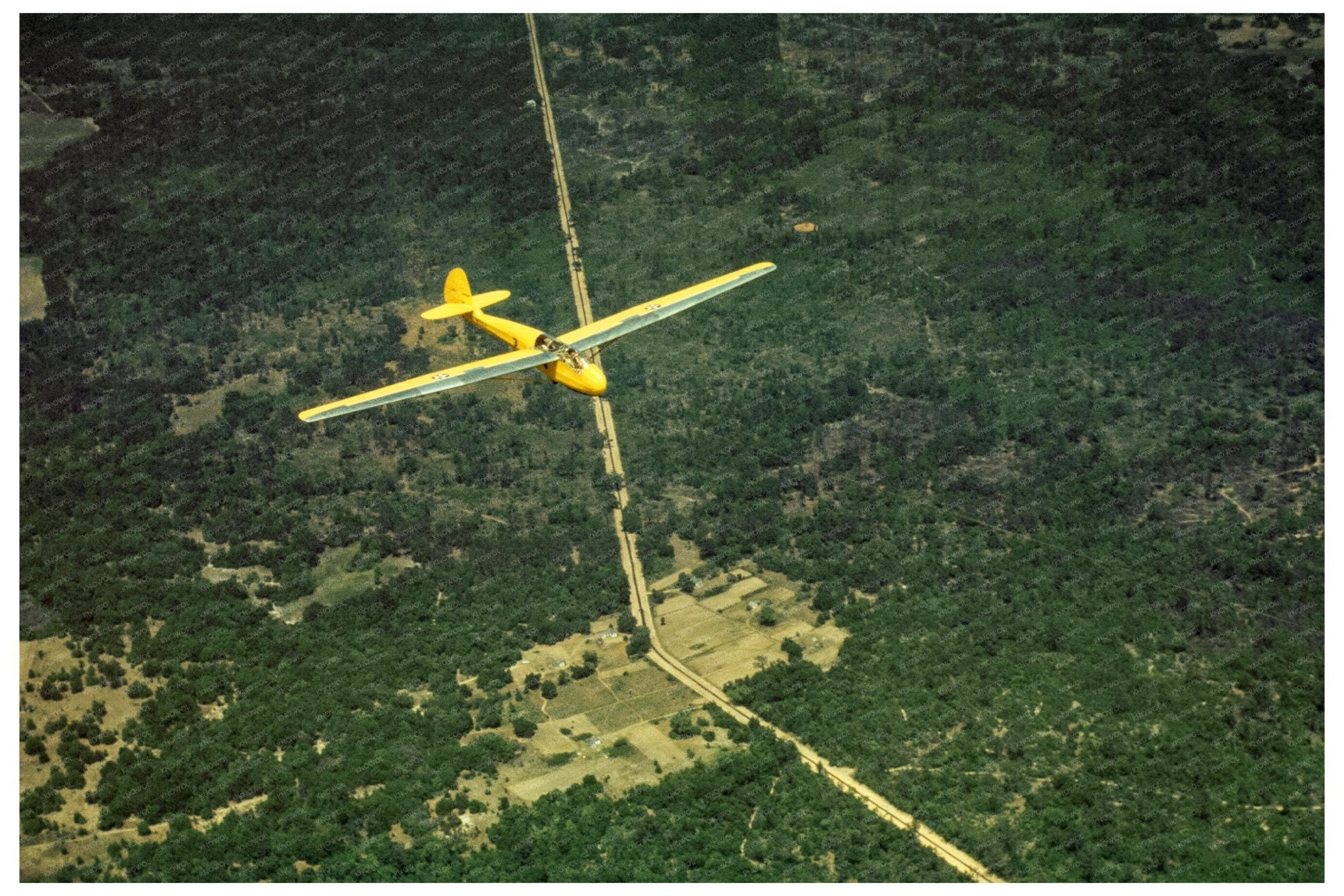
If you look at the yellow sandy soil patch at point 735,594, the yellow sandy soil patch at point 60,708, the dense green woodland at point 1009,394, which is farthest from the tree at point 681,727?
the yellow sandy soil patch at point 60,708

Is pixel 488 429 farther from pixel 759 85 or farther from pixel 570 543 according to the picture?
pixel 759 85

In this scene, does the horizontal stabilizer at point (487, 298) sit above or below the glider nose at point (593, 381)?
above

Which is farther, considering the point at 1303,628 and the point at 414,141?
the point at 414,141

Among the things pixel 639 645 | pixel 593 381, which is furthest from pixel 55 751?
pixel 593 381

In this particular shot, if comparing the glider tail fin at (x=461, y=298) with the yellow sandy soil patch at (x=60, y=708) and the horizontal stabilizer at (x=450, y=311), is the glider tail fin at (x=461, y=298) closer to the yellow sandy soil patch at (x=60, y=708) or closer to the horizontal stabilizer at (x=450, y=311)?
the horizontal stabilizer at (x=450, y=311)

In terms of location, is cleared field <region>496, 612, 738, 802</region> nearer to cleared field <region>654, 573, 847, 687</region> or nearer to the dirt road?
the dirt road

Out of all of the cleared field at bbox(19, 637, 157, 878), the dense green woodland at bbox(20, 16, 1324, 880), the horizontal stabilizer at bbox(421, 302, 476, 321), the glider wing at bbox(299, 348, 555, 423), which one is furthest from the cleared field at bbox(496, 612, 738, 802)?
the horizontal stabilizer at bbox(421, 302, 476, 321)

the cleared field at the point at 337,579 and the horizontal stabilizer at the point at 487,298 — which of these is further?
the horizontal stabilizer at the point at 487,298

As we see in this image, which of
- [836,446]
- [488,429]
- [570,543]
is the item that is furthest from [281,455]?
[836,446]
